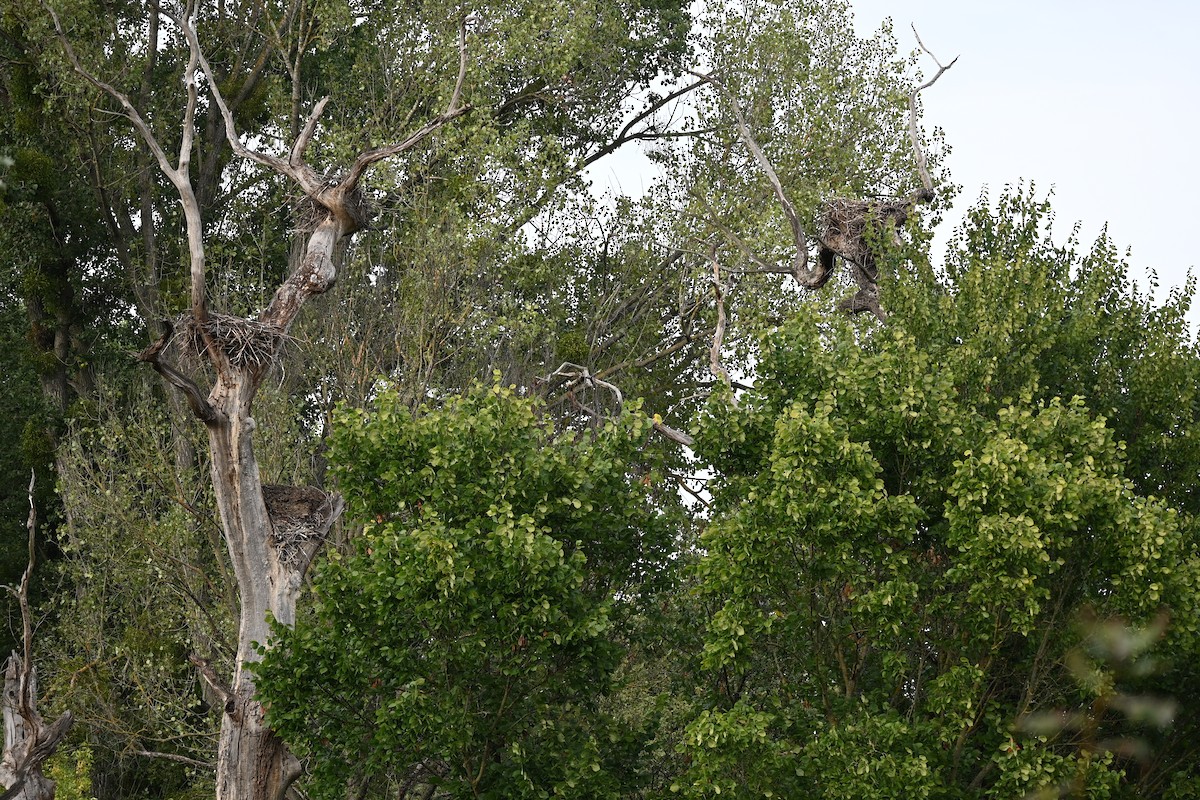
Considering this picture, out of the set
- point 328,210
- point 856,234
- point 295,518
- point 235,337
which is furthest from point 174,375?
point 856,234

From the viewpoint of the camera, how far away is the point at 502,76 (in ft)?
104

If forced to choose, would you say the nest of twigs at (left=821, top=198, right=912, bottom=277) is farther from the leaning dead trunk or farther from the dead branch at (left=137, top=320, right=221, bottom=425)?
the leaning dead trunk

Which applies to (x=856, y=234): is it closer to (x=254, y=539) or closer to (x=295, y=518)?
(x=295, y=518)

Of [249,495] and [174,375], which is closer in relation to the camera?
[174,375]

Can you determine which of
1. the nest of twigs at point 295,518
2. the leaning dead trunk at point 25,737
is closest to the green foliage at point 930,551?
the nest of twigs at point 295,518

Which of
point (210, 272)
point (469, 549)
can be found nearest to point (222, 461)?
point (469, 549)

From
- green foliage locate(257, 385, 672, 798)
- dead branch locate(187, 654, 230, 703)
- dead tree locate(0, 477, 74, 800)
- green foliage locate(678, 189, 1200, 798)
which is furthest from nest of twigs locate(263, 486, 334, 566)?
green foliage locate(678, 189, 1200, 798)

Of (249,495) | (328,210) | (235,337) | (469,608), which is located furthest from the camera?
(328,210)

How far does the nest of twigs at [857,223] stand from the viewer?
66.9ft

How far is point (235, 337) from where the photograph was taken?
17047 mm

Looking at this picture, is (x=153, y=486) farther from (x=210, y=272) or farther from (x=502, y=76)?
(x=502, y=76)

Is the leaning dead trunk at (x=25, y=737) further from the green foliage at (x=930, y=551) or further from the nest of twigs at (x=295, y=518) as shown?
the green foliage at (x=930, y=551)

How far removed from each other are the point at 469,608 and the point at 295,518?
10.2 feet

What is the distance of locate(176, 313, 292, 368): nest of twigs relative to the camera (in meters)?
16.9
